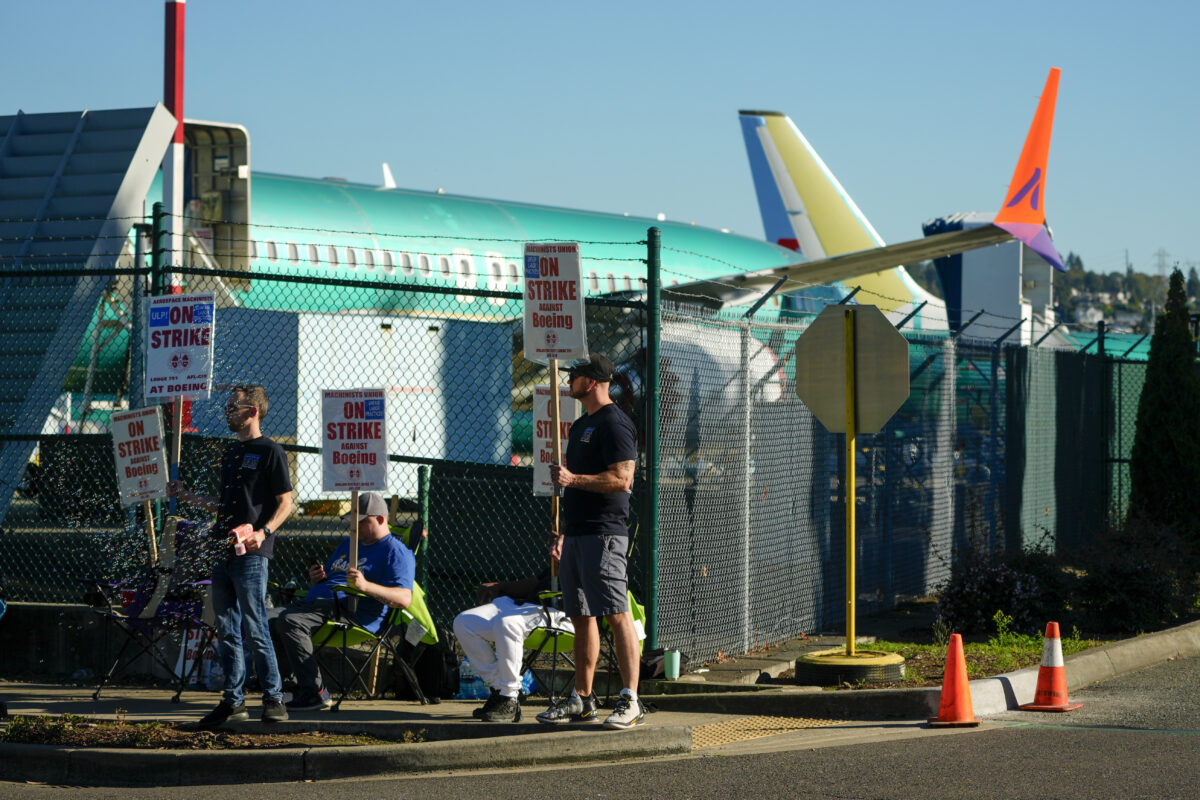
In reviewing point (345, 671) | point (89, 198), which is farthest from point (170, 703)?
point (89, 198)

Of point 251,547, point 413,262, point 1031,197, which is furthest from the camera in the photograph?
point 413,262

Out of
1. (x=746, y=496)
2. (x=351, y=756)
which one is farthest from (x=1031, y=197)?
(x=351, y=756)

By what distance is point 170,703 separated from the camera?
8.45 meters

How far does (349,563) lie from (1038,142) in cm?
1521

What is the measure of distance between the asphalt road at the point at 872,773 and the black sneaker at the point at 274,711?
754mm

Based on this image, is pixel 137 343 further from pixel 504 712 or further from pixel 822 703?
pixel 822 703

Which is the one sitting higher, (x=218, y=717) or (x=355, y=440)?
(x=355, y=440)

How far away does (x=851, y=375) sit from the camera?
30.4 feet

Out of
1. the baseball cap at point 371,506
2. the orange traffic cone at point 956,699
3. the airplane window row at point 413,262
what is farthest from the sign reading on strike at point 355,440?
the airplane window row at point 413,262

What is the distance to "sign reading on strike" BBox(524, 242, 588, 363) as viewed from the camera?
26.8ft

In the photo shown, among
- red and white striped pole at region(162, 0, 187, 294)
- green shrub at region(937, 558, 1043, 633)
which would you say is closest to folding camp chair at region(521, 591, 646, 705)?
green shrub at region(937, 558, 1043, 633)

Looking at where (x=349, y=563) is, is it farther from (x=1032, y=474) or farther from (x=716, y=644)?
(x=1032, y=474)

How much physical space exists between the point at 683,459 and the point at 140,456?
3365mm

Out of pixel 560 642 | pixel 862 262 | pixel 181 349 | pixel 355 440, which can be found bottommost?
pixel 560 642
